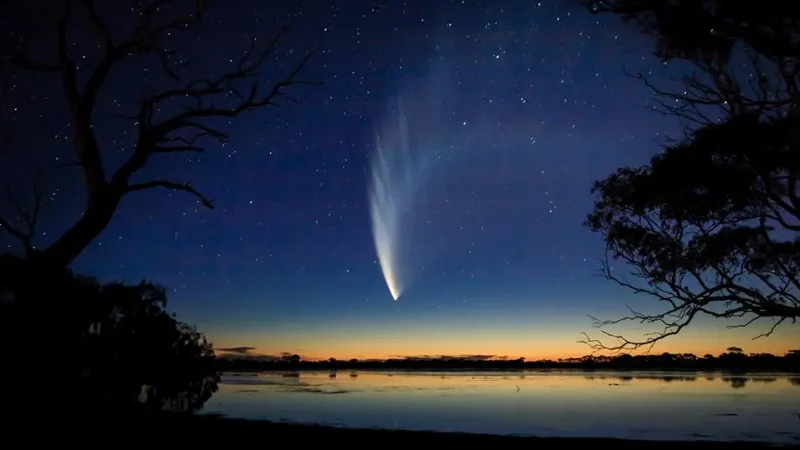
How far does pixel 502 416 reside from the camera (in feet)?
110

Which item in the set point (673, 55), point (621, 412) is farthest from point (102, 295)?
point (621, 412)

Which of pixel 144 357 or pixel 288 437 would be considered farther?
pixel 144 357

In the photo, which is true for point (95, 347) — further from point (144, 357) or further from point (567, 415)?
point (567, 415)

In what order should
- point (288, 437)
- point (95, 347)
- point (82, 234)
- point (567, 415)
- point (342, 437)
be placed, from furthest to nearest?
point (567, 415) → point (95, 347) → point (82, 234) → point (342, 437) → point (288, 437)

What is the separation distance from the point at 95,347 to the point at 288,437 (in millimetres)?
7863

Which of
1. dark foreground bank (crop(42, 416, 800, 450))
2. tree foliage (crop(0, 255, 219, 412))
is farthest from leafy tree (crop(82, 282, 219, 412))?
dark foreground bank (crop(42, 416, 800, 450))

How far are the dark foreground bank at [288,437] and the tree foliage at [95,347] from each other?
1775 millimetres

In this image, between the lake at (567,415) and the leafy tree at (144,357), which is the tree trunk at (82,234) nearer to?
the leafy tree at (144,357)

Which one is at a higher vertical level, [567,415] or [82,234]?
[82,234]

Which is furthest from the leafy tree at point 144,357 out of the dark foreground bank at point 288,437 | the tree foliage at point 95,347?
the dark foreground bank at point 288,437

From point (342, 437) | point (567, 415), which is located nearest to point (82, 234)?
point (342, 437)

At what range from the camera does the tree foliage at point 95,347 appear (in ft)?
50.3

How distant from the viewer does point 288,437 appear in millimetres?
14219

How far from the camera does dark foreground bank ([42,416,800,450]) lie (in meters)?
13.2
